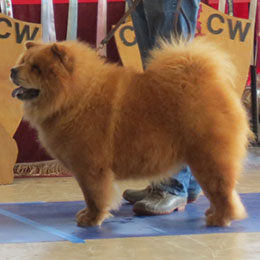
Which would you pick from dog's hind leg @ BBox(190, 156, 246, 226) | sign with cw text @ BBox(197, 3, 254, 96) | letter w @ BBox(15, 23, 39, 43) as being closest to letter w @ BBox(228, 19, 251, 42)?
sign with cw text @ BBox(197, 3, 254, 96)

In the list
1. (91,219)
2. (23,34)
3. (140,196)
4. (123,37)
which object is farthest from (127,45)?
(91,219)

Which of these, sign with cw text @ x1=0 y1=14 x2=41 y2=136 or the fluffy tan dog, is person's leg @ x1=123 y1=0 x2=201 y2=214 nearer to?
the fluffy tan dog

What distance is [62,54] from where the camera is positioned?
6.82 feet

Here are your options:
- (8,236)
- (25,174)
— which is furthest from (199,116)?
(25,174)

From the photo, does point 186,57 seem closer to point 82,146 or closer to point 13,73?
point 82,146

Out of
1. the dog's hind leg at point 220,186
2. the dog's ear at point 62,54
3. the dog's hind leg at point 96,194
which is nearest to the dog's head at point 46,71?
the dog's ear at point 62,54

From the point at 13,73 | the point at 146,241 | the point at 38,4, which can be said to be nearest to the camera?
the point at 146,241

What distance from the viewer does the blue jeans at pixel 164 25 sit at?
238cm

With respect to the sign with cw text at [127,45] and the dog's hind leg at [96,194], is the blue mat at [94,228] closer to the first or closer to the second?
the dog's hind leg at [96,194]

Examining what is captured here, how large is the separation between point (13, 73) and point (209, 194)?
0.92m

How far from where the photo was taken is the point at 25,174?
3492 mm

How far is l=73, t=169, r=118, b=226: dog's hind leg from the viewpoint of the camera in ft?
7.00

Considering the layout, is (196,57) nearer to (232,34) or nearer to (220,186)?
(220,186)

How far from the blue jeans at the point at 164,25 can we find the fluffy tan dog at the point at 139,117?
256 millimetres
